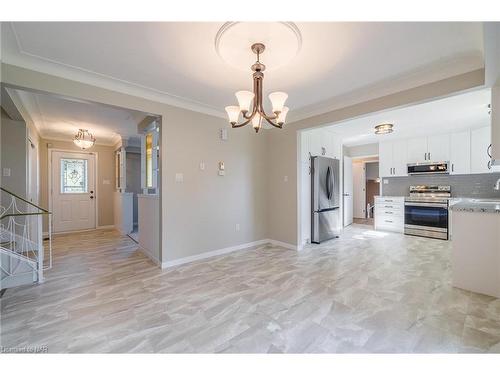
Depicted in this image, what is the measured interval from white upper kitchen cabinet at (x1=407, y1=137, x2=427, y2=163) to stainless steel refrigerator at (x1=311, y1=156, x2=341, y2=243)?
7.46 ft

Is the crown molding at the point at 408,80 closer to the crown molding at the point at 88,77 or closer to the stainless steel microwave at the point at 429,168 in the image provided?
the crown molding at the point at 88,77

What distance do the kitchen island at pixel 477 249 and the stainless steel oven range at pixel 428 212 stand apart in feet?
8.73

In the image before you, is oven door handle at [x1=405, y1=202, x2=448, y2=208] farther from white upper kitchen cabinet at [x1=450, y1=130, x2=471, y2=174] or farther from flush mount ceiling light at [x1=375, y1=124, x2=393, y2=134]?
flush mount ceiling light at [x1=375, y1=124, x2=393, y2=134]

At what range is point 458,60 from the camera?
2160mm

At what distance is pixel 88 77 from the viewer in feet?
8.16

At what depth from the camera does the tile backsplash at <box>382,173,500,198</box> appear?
4.63 meters

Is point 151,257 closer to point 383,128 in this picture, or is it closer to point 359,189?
point 383,128

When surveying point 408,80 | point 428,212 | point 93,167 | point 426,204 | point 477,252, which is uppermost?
point 408,80

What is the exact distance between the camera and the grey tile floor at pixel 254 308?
5.22 feet

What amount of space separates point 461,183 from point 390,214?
160 centimetres

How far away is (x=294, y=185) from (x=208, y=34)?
9.28 ft

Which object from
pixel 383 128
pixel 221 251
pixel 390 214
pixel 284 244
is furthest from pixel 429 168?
pixel 221 251
